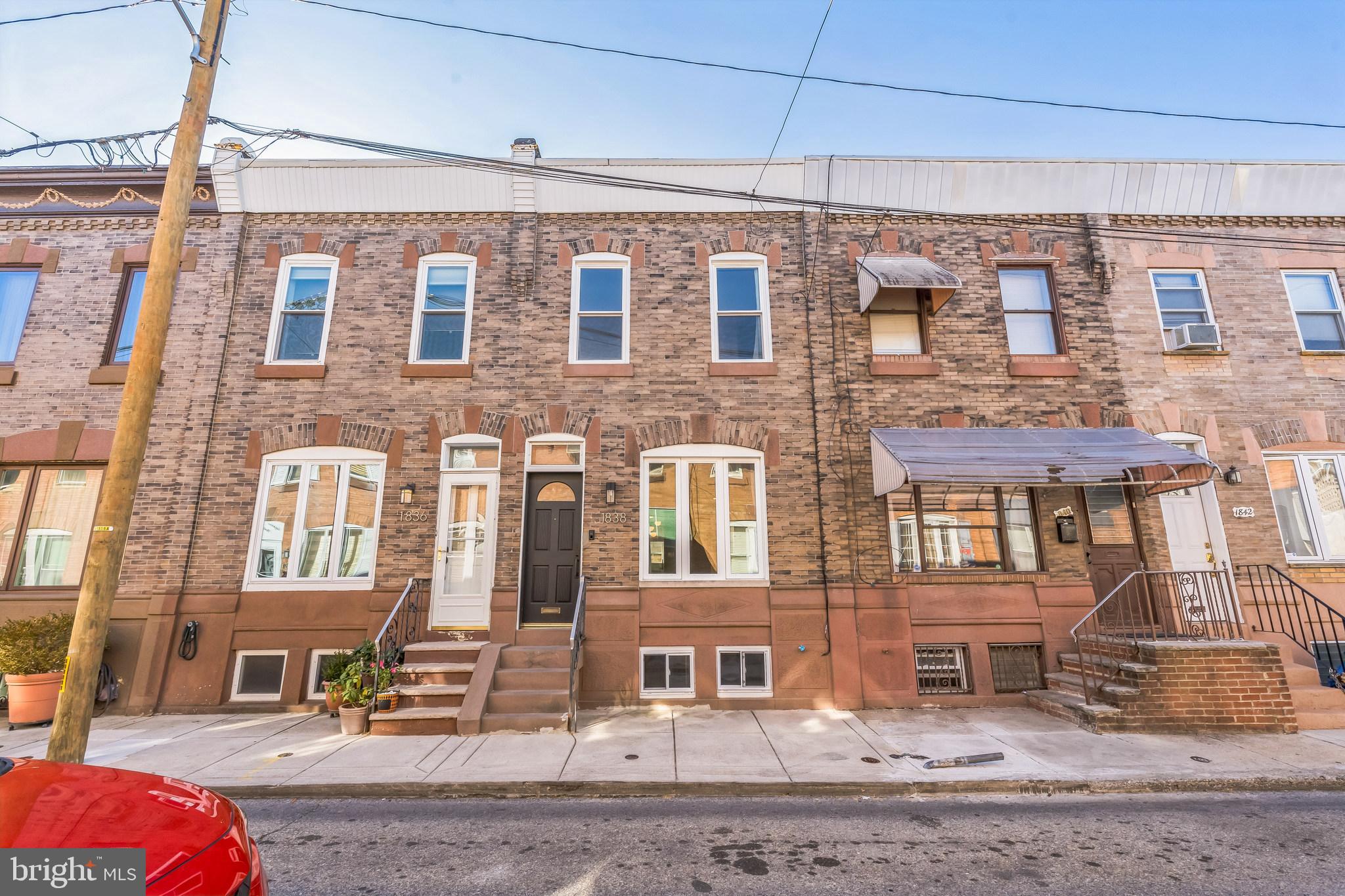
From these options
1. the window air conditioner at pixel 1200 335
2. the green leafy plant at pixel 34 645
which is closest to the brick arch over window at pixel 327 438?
the green leafy plant at pixel 34 645

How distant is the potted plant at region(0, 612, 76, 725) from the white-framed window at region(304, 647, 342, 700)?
293 cm

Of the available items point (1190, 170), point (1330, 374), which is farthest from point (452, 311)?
point (1330, 374)

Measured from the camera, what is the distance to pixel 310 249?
10.3 m

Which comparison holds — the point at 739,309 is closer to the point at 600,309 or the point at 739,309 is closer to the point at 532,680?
the point at 600,309

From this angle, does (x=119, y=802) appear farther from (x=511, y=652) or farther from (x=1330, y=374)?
(x=1330, y=374)

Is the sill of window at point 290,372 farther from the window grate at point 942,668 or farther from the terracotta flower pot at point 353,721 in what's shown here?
the window grate at point 942,668

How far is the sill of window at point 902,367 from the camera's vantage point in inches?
386

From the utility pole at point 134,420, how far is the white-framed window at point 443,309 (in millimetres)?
4158

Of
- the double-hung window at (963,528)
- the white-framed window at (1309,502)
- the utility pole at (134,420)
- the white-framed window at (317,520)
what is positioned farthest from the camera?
the white-framed window at (1309,502)

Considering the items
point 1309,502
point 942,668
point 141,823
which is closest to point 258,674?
point 141,823

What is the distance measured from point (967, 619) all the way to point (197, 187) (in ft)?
49.0

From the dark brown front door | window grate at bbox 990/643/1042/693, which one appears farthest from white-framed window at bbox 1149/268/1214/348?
the dark brown front door

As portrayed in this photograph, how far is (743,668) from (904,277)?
262 inches

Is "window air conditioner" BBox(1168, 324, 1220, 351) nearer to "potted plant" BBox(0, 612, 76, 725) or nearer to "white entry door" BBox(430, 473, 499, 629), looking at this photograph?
"white entry door" BBox(430, 473, 499, 629)
